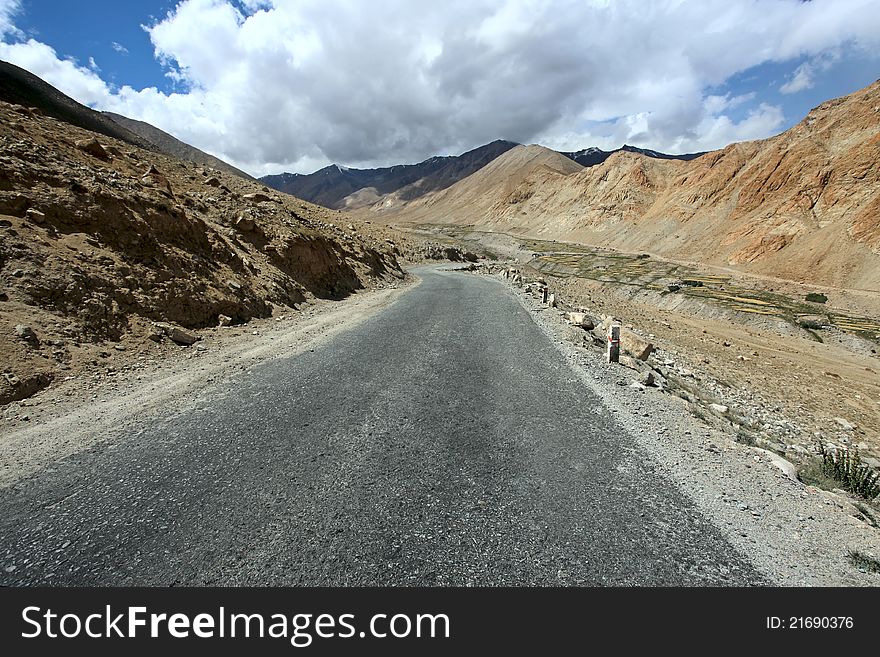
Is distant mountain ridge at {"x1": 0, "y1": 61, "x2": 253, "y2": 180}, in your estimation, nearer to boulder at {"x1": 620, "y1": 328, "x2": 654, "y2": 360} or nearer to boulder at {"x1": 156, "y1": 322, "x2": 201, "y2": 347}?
boulder at {"x1": 156, "y1": 322, "x2": 201, "y2": 347}

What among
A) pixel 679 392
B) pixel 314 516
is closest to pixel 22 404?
pixel 314 516

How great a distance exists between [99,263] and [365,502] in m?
9.70

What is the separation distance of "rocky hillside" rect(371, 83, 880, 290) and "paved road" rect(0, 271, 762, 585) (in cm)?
4988

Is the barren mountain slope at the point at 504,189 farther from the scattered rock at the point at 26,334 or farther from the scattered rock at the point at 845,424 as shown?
the scattered rock at the point at 26,334

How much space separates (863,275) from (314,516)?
54.8 meters

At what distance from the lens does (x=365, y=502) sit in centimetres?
398

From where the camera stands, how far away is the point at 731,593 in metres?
3.04

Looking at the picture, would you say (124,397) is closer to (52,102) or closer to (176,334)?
(176,334)

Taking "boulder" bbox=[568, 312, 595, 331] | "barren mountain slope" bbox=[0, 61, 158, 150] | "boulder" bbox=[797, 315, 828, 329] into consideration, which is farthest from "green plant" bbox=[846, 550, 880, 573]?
"barren mountain slope" bbox=[0, 61, 158, 150]

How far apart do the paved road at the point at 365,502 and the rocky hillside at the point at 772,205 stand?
49879mm

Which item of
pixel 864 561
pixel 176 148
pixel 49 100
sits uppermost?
pixel 176 148

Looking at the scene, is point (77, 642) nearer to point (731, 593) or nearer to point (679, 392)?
point (731, 593)

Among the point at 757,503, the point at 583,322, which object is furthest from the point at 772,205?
the point at 757,503

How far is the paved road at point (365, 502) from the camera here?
3172mm
